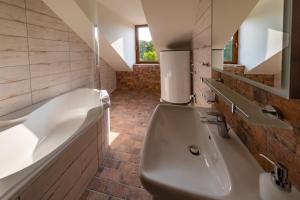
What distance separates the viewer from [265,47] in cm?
76

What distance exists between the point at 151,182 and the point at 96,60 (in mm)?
3421

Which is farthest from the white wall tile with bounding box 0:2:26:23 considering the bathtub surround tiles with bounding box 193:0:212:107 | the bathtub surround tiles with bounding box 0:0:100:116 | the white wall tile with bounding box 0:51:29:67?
the bathtub surround tiles with bounding box 193:0:212:107

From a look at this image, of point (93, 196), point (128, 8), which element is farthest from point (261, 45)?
point (128, 8)

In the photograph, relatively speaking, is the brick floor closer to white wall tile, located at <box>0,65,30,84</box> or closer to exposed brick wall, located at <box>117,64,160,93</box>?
white wall tile, located at <box>0,65,30,84</box>

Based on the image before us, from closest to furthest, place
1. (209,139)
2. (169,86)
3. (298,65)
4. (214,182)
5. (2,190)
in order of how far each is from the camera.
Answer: (298,65) < (214,182) < (2,190) < (209,139) < (169,86)

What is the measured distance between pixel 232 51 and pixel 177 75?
2.11m

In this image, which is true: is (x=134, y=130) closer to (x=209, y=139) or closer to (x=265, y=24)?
(x=209, y=139)

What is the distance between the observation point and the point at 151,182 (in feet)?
2.02

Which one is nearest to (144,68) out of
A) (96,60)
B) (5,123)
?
(96,60)

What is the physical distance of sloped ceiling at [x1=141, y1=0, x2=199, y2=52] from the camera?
95.4 inches

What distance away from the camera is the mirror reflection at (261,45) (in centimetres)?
59

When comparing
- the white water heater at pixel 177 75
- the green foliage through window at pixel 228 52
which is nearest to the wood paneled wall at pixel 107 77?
the white water heater at pixel 177 75

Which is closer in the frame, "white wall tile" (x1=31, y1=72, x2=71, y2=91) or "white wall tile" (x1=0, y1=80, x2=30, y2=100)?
"white wall tile" (x1=0, y1=80, x2=30, y2=100)

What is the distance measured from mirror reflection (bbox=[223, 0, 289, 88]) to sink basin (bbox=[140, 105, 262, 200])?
12.6 inches
